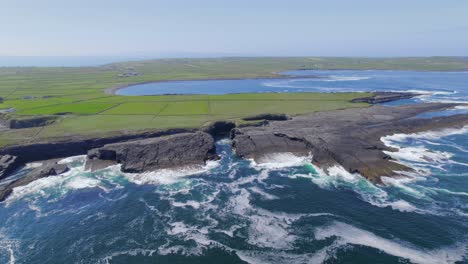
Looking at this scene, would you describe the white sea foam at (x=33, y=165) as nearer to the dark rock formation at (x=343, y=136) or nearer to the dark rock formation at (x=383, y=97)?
the dark rock formation at (x=343, y=136)

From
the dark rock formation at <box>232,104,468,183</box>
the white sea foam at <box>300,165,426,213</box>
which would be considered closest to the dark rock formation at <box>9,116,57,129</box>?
the dark rock formation at <box>232,104,468,183</box>

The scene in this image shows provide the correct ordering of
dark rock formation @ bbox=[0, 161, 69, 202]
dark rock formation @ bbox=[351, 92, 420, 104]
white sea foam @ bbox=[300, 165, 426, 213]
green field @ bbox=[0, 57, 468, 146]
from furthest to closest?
dark rock formation @ bbox=[351, 92, 420, 104] → green field @ bbox=[0, 57, 468, 146] → dark rock formation @ bbox=[0, 161, 69, 202] → white sea foam @ bbox=[300, 165, 426, 213]

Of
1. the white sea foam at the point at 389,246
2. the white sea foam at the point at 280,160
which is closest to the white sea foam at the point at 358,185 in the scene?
the white sea foam at the point at 280,160

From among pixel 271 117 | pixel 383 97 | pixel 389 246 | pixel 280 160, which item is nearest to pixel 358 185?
pixel 389 246

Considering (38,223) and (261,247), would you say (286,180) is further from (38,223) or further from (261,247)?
(38,223)

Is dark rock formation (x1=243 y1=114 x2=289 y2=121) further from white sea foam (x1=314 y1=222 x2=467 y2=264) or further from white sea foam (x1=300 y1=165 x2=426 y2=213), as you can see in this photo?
white sea foam (x1=314 y1=222 x2=467 y2=264)

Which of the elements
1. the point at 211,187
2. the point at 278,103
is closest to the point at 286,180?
the point at 211,187
